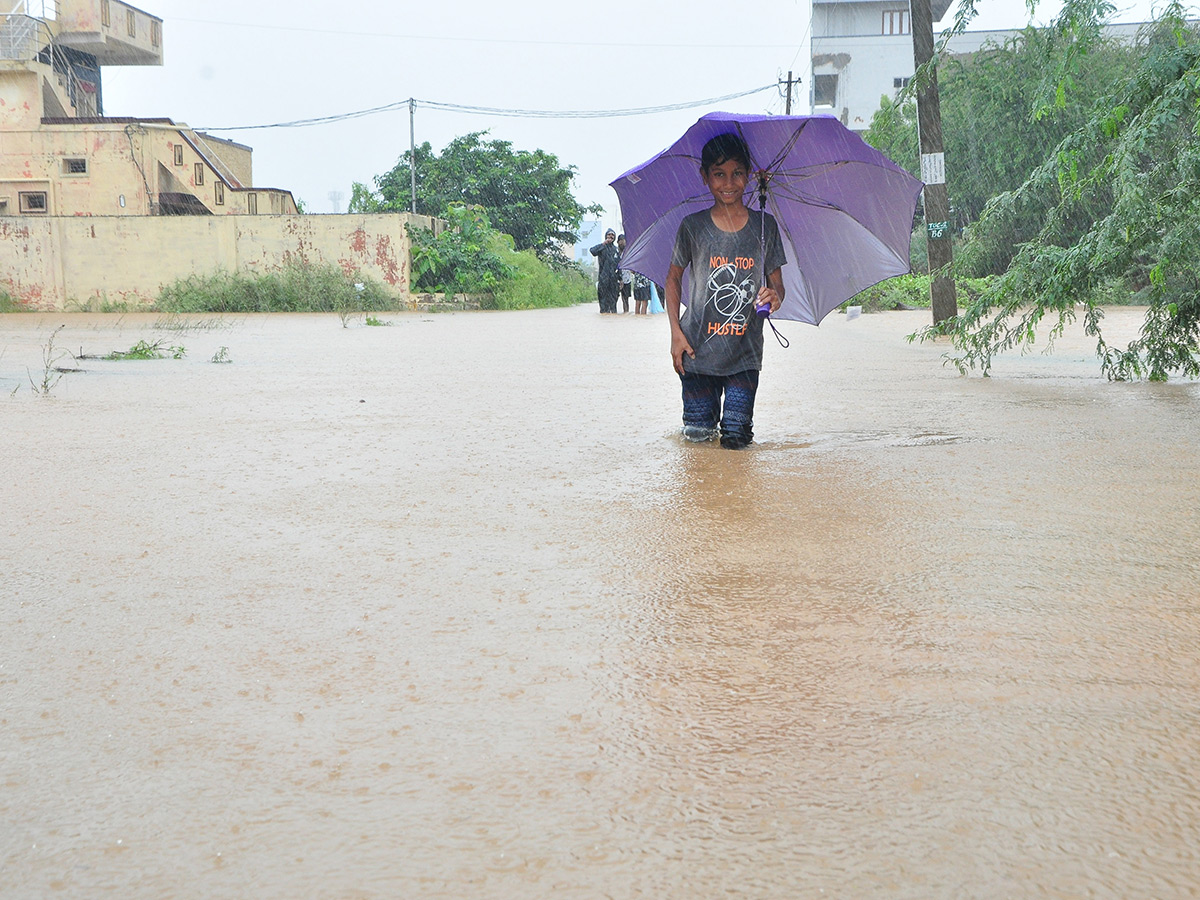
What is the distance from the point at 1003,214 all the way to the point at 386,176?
47299mm

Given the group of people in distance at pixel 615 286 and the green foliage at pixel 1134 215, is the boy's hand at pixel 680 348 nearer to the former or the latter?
the green foliage at pixel 1134 215

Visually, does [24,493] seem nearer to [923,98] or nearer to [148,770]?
[148,770]

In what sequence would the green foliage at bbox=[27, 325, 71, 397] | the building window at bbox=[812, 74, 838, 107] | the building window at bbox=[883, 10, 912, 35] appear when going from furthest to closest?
the building window at bbox=[883, 10, 912, 35] → the building window at bbox=[812, 74, 838, 107] → the green foliage at bbox=[27, 325, 71, 397]

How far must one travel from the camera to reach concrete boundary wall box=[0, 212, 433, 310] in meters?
29.7

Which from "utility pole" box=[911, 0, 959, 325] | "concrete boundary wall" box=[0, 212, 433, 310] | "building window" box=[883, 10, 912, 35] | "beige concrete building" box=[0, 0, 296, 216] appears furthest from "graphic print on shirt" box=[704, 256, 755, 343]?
"building window" box=[883, 10, 912, 35]

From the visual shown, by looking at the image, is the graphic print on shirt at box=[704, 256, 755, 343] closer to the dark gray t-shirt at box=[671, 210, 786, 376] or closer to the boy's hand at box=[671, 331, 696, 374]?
the dark gray t-shirt at box=[671, 210, 786, 376]

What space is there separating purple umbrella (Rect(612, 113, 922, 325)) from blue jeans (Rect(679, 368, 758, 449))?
1.53 ft

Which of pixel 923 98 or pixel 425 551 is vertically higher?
pixel 923 98

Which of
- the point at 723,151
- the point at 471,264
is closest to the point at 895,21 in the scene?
the point at 471,264

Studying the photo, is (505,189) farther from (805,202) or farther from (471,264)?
(805,202)

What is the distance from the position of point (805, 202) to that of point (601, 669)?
13.2 feet

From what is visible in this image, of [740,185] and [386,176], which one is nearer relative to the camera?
[740,185]

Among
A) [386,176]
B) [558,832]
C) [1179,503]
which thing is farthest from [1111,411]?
[386,176]

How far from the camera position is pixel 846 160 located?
5.90 metres
